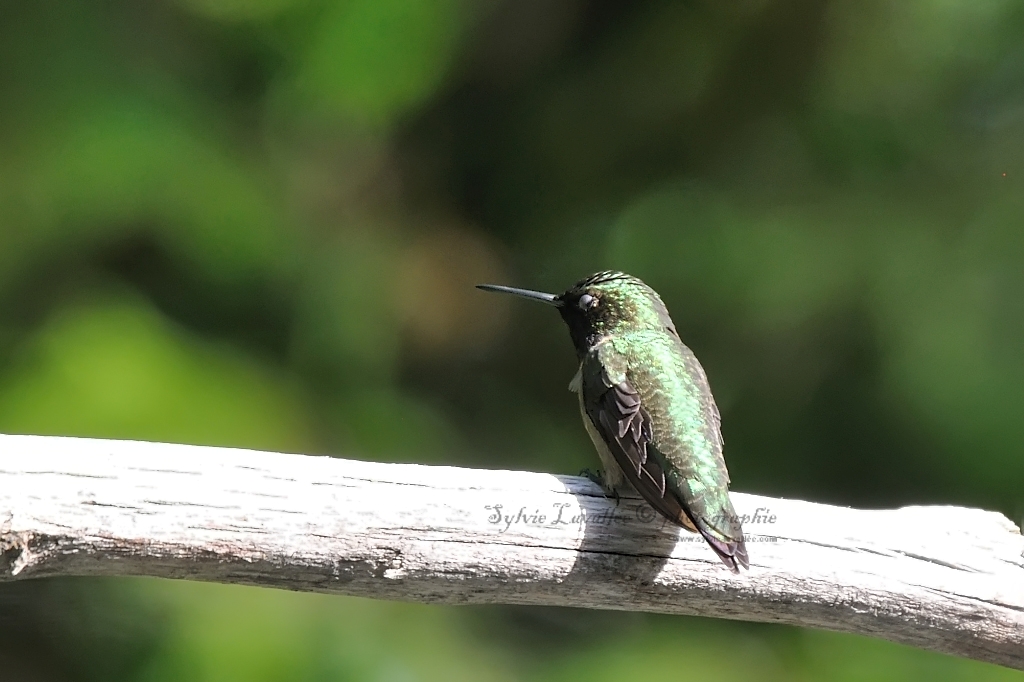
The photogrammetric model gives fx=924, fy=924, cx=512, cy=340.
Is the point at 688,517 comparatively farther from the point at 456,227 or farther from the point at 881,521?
the point at 456,227

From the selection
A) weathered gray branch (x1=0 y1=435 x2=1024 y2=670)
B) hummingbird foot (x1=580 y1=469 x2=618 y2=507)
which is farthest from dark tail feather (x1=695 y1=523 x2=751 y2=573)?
hummingbird foot (x1=580 y1=469 x2=618 y2=507)

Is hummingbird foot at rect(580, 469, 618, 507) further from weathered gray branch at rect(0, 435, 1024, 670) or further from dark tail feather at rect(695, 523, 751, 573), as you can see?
dark tail feather at rect(695, 523, 751, 573)

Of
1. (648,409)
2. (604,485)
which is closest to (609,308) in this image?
(648,409)

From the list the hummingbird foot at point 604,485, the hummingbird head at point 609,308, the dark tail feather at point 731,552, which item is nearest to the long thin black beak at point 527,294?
the hummingbird head at point 609,308

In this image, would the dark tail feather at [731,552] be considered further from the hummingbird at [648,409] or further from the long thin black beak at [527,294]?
the long thin black beak at [527,294]

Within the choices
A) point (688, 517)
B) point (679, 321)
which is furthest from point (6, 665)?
point (679, 321)

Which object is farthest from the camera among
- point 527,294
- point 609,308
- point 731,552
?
point 527,294

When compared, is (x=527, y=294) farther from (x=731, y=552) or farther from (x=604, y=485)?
(x=731, y=552)

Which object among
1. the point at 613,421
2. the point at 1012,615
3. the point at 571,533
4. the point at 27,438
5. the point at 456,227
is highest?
the point at 456,227
